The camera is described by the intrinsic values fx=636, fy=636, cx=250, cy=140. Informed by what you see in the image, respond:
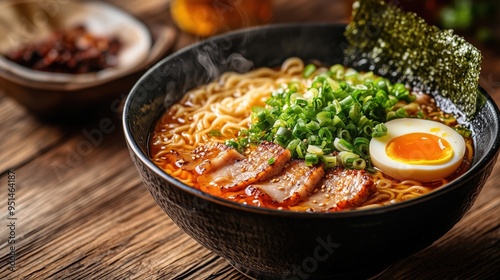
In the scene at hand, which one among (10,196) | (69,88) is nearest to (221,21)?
(69,88)

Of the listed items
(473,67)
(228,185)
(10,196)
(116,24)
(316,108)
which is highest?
(473,67)

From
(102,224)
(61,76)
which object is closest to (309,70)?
(102,224)

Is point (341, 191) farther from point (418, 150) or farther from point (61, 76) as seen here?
point (61, 76)

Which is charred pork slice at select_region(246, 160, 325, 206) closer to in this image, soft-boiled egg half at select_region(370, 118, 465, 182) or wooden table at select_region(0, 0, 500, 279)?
soft-boiled egg half at select_region(370, 118, 465, 182)

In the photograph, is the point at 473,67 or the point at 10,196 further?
the point at 10,196

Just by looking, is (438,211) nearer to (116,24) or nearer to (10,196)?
(10,196)

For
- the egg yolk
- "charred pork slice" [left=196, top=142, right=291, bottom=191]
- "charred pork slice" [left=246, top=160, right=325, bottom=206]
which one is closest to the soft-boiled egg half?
the egg yolk
